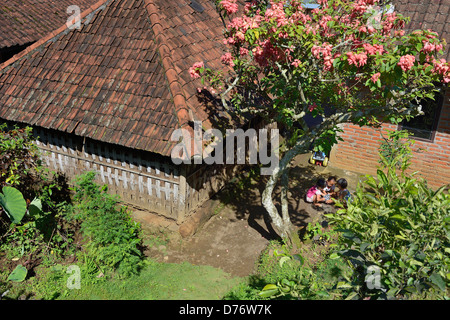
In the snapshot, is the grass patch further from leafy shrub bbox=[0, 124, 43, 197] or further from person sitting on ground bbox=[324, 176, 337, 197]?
person sitting on ground bbox=[324, 176, 337, 197]

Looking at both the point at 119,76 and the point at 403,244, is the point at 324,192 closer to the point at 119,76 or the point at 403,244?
the point at 403,244

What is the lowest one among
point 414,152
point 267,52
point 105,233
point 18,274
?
point 18,274

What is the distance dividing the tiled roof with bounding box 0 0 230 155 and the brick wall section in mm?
4762

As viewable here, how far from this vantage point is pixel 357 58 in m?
5.45

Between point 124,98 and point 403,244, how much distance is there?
6040mm

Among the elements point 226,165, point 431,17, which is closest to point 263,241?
point 226,165

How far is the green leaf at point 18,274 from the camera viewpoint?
6.50 metres

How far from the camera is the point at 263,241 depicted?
821 centimetres

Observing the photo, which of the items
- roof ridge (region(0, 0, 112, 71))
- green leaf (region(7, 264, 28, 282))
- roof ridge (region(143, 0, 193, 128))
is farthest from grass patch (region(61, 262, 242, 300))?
roof ridge (region(0, 0, 112, 71))

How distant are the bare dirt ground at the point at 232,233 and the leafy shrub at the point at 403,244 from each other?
3.75 m

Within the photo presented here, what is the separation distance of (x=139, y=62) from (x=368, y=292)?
641cm

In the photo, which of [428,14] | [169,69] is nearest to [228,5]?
[169,69]

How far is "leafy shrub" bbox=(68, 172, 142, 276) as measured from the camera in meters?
6.87

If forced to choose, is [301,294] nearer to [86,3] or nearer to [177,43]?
[177,43]
